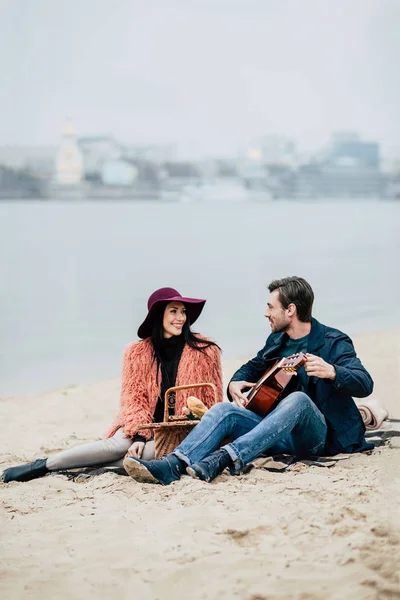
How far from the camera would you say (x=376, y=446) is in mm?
3391


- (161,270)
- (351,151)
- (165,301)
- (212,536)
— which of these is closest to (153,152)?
(161,270)

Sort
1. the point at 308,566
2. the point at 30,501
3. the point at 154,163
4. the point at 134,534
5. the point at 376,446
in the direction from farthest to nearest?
the point at 154,163, the point at 376,446, the point at 30,501, the point at 134,534, the point at 308,566

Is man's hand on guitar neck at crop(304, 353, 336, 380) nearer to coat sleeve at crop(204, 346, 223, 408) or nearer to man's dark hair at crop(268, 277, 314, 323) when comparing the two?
man's dark hair at crop(268, 277, 314, 323)

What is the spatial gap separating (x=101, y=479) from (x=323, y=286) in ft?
39.2

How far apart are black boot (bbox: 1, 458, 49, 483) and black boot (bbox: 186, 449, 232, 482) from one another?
24.9 inches

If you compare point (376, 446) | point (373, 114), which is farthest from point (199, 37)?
point (376, 446)

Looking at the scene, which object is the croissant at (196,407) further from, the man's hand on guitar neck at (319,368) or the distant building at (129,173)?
the distant building at (129,173)

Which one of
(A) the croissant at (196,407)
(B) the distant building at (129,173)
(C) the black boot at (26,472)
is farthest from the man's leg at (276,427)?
(B) the distant building at (129,173)

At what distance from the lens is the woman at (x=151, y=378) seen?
328 centimetres

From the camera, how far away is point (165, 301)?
3414 mm

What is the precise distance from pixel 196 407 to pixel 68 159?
50.8 feet

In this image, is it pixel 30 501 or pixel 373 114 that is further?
pixel 373 114

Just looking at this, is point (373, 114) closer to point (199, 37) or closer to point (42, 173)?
point (199, 37)

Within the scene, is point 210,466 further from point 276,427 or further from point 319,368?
point 319,368
